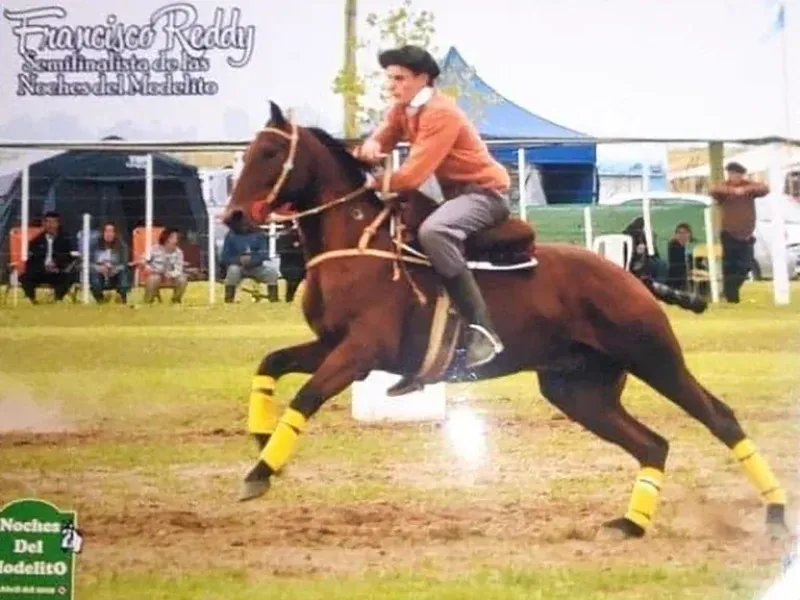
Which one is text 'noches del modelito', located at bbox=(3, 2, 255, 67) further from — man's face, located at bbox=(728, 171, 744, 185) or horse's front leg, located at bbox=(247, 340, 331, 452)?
man's face, located at bbox=(728, 171, 744, 185)

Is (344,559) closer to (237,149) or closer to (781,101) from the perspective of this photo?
(237,149)

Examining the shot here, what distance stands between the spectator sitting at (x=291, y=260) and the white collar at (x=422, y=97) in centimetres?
37

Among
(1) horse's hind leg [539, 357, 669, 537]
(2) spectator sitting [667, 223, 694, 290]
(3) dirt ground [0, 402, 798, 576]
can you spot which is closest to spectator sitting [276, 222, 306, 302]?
(3) dirt ground [0, 402, 798, 576]

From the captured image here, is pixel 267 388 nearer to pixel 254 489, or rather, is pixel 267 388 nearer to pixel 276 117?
pixel 254 489

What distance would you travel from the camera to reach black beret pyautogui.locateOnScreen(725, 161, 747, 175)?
11.0 feet

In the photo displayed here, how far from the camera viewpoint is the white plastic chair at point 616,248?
3.38 metres

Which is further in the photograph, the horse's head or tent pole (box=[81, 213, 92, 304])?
tent pole (box=[81, 213, 92, 304])

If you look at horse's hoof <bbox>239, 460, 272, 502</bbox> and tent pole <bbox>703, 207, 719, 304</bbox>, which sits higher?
tent pole <bbox>703, 207, 719, 304</bbox>

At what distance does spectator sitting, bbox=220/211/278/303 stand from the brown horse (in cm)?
5

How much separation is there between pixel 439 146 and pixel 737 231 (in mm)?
700

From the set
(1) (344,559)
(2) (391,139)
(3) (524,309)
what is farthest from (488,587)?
(2) (391,139)

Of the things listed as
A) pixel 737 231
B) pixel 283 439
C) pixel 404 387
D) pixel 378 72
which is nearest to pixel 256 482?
pixel 283 439

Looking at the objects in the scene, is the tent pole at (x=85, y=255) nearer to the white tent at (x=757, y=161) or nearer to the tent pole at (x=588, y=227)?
the tent pole at (x=588, y=227)

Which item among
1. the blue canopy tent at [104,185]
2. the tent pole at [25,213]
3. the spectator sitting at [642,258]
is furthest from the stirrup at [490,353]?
the tent pole at [25,213]
